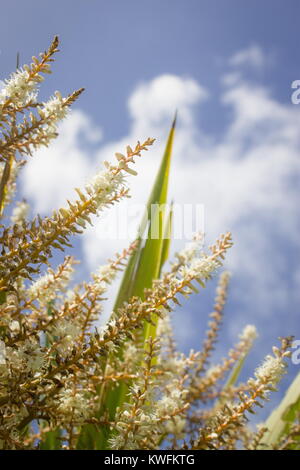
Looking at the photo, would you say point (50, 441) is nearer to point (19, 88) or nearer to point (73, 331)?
point (73, 331)

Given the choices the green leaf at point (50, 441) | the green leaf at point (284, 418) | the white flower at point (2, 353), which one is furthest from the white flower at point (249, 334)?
the white flower at point (2, 353)

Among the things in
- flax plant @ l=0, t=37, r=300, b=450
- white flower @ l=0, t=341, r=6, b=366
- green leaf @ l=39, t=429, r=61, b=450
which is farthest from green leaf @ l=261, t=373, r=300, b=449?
white flower @ l=0, t=341, r=6, b=366

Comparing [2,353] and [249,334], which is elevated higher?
[249,334]

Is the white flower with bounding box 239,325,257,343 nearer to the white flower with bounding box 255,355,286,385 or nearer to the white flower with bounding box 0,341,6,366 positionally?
the white flower with bounding box 255,355,286,385

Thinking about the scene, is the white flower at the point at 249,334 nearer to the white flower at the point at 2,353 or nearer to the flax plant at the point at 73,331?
the flax plant at the point at 73,331

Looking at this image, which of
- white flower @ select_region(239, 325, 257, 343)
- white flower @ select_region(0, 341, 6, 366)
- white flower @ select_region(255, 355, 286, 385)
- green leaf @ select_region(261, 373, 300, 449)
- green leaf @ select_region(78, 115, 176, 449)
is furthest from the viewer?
white flower @ select_region(239, 325, 257, 343)

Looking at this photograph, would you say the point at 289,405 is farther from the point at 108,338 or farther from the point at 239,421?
the point at 108,338

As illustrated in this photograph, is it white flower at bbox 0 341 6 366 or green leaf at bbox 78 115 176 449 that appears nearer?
white flower at bbox 0 341 6 366

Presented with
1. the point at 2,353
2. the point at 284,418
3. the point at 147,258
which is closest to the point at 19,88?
the point at 2,353

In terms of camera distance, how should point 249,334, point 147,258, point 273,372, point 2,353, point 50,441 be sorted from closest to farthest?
point 2,353
point 273,372
point 50,441
point 147,258
point 249,334

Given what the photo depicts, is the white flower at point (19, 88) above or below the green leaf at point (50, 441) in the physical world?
above

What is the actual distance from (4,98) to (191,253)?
93cm

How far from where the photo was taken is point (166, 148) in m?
2.30

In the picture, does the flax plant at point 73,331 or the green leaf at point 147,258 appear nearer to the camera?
the flax plant at point 73,331
